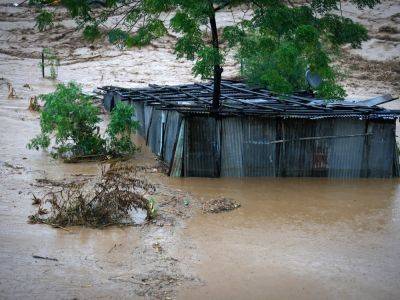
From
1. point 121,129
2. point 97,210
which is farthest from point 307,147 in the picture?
point 97,210

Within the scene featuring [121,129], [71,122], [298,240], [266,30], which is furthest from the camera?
[121,129]

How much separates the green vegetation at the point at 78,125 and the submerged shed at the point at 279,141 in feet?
3.32

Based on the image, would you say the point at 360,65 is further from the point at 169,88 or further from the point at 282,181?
the point at 282,181

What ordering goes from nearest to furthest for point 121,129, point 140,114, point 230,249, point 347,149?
point 230,249 → point 347,149 → point 121,129 → point 140,114

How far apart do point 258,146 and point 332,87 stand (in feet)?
6.67

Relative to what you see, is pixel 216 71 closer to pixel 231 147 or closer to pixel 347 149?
pixel 231 147

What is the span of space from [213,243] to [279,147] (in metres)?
3.88

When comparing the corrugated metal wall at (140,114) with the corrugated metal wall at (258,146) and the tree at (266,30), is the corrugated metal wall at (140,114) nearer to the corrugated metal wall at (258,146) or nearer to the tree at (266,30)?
the tree at (266,30)

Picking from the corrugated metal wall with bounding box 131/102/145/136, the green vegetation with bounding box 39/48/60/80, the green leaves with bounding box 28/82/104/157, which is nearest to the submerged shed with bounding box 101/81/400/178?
the green leaves with bounding box 28/82/104/157

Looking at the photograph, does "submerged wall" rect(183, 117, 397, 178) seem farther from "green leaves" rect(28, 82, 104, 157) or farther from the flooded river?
"green leaves" rect(28, 82, 104, 157)

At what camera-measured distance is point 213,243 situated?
803 centimetres

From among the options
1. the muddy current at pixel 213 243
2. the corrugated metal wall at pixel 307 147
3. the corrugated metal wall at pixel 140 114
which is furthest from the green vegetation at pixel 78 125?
the corrugated metal wall at pixel 307 147

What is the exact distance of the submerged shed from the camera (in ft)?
36.2

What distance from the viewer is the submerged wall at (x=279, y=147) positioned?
11039mm
